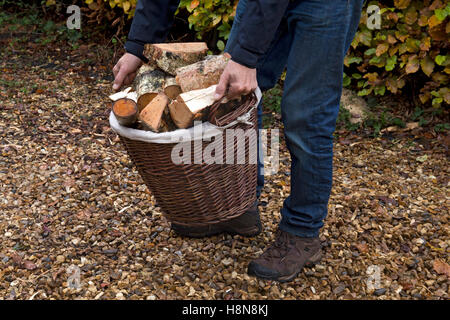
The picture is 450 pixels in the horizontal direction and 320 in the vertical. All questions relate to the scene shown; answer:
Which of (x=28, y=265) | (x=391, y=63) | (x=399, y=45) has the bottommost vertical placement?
(x=28, y=265)

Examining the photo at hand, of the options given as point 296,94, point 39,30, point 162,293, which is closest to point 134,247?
point 162,293

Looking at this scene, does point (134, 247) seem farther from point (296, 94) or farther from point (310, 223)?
point (296, 94)

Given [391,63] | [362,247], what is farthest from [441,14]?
[362,247]

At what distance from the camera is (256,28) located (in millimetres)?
1748

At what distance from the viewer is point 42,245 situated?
239cm

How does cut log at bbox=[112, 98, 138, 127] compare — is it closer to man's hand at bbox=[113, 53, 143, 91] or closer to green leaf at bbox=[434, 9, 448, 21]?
man's hand at bbox=[113, 53, 143, 91]

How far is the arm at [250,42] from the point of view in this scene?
1.73m

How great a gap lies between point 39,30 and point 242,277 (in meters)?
3.86

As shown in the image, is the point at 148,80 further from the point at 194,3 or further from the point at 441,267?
the point at 194,3

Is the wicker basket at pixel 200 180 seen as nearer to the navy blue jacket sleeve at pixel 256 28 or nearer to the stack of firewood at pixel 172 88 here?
the stack of firewood at pixel 172 88

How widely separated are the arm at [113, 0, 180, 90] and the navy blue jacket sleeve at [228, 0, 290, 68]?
0.47 m

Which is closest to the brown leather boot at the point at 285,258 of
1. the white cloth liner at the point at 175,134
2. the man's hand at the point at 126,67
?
the white cloth liner at the point at 175,134

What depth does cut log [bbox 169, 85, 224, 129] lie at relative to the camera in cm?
180

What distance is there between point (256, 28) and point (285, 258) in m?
0.98
